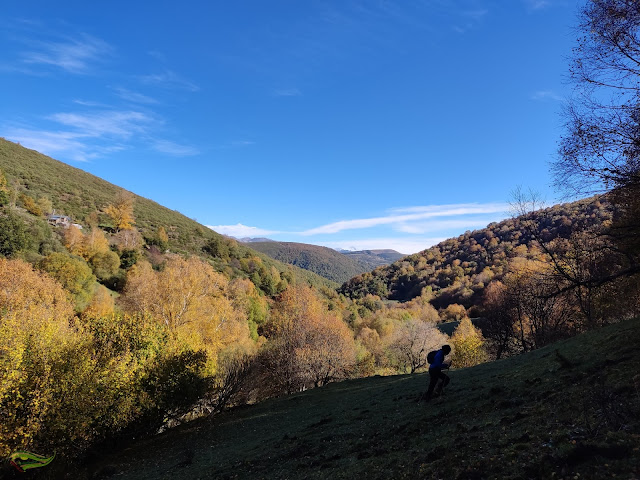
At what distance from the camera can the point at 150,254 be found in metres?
88.4

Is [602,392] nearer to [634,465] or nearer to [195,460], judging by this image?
[634,465]

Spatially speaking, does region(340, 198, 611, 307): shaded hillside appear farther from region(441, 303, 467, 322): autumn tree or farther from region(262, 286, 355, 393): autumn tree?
region(262, 286, 355, 393): autumn tree

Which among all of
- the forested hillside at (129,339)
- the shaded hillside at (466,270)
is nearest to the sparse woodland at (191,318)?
the forested hillside at (129,339)

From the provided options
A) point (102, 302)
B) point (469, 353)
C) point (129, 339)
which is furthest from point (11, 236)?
point (469, 353)

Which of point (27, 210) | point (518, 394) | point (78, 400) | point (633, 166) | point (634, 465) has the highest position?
point (27, 210)

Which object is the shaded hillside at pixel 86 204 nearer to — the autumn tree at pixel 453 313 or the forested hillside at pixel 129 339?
the forested hillside at pixel 129 339

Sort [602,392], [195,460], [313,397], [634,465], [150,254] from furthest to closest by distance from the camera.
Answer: [150,254], [313,397], [195,460], [602,392], [634,465]

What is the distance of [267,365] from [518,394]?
3876cm

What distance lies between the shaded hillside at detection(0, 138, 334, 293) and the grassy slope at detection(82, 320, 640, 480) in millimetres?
86640

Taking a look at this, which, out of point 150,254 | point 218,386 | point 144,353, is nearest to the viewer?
point 144,353

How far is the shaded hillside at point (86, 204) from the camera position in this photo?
10344cm

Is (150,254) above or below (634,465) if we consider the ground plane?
above

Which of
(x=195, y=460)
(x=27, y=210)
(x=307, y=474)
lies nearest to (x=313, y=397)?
(x=195, y=460)

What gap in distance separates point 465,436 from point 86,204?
141 m
